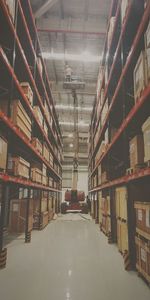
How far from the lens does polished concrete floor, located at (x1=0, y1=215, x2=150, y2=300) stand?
6.85 ft

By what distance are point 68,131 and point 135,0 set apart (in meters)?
15.8

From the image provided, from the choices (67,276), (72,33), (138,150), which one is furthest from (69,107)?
(67,276)

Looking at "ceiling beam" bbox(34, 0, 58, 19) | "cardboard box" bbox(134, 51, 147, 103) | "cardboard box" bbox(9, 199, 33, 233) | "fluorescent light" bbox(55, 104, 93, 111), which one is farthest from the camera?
"fluorescent light" bbox(55, 104, 93, 111)

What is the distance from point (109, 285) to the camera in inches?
90.6

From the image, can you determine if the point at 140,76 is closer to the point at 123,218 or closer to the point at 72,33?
the point at 123,218

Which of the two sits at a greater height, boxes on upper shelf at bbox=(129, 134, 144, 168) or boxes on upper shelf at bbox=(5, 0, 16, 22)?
boxes on upper shelf at bbox=(5, 0, 16, 22)

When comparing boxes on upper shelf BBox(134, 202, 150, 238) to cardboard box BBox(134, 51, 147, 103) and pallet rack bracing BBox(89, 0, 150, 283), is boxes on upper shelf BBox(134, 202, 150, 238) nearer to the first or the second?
pallet rack bracing BBox(89, 0, 150, 283)

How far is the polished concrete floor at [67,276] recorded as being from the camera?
209 cm

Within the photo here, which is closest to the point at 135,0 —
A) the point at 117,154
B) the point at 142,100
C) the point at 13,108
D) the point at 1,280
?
the point at 142,100

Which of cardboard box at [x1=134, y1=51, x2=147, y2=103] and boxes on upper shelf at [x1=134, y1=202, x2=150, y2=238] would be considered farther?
cardboard box at [x1=134, y1=51, x2=147, y2=103]

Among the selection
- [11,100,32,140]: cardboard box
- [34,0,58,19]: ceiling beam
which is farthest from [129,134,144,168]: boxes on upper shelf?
[34,0,58,19]: ceiling beam

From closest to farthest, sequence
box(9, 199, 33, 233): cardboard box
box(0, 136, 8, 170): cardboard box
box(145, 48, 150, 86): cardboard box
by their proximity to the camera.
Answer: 1. box(145, 48, 150, 86): cardboard box
2. box(0, 136, 8, 170): cardboard box
3. box(9, 199, 33, 233): cardboard box

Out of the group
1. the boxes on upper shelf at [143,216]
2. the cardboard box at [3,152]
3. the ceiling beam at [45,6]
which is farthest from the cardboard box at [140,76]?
the ceiling beam at [45,6]

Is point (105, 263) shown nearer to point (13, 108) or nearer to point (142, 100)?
point (142, 100)
